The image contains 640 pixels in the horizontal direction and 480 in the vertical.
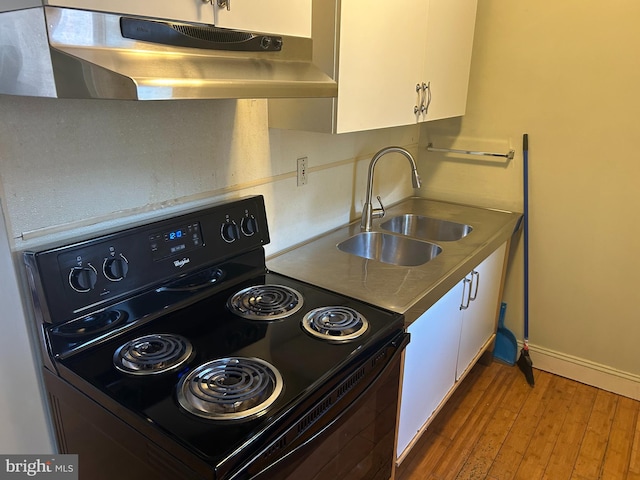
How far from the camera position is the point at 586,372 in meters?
2.49

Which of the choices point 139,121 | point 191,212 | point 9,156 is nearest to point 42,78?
point 9,156

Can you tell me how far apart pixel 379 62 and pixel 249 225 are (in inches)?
27.0

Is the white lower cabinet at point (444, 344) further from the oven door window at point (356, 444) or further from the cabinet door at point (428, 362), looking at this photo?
the oven door window at point (356, 444)

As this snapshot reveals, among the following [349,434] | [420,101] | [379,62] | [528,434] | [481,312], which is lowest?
[528,434]

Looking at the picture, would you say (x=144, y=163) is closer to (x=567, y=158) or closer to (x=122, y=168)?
(x=122, y=168)

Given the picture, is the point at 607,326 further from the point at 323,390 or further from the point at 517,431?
the point at 323,390

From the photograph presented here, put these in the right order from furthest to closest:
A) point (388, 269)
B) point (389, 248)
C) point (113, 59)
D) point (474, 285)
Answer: point (389, 248)
point (474, 285)
point (388, 269)
point (113, 59)

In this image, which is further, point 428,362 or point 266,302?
point 428,362

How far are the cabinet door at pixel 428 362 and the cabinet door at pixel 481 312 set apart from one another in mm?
116

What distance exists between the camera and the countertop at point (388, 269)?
1.51m

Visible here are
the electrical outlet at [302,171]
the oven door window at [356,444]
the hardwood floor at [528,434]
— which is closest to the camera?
the oven door window at [356,444]

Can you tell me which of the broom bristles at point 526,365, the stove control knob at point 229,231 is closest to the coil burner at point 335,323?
the stove control knob at point 229,231

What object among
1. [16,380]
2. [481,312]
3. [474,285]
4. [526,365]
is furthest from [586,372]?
[16,380]

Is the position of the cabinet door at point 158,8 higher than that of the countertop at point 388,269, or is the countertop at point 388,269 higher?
the cabinet door at point 158,8
